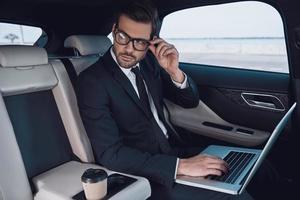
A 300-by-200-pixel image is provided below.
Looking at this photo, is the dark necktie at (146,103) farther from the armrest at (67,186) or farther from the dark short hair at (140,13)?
the armrest at (67,186)

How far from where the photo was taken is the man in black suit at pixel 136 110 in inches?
52.9

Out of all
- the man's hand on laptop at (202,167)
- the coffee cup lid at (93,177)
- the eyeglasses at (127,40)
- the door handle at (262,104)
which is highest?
the eyeglasses at (127,40)

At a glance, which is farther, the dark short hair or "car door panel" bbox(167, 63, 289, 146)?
"car door panel" bbox(167, 63, 289, 146)

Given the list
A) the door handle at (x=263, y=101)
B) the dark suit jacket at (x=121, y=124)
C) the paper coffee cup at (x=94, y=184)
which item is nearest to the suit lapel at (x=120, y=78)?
the dark suit jacket at (x=121, y=124)

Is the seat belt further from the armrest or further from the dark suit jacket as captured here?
the armrest

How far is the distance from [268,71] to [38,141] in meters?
1.44

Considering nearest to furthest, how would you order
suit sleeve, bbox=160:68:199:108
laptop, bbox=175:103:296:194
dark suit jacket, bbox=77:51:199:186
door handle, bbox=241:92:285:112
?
1. laptop, bbox=175:103:296:194
2. dark suit jacket, bbox=77:51:199:186
3. suit sleeve, bbox=160:68:199:108
4. door handle, bbox=241:92:285:112

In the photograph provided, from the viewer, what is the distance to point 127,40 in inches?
58.7

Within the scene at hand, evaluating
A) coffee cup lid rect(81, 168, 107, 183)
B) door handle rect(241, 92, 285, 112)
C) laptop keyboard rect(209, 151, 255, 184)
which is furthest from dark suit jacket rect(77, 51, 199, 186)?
door handle rect(241, 92, 285, 112)

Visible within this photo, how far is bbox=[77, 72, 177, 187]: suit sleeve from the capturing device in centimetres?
134

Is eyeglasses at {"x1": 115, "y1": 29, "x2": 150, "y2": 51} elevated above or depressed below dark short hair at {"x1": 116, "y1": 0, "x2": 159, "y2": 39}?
below

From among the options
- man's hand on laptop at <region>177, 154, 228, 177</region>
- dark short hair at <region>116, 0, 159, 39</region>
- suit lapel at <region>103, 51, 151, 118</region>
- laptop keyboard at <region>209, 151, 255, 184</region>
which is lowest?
laptop keyboard at <region>209, 151, 255, 184</region>

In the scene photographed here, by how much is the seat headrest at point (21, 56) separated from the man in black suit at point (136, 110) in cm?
21

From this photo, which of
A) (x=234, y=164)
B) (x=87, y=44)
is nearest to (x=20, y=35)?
(x=87, y=44)
